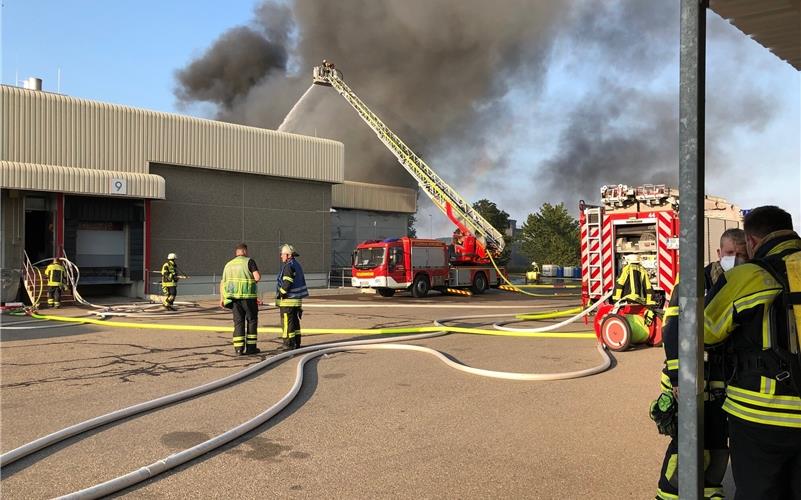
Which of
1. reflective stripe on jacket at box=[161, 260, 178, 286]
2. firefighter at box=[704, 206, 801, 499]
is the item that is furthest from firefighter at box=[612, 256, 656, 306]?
reflective stripe on jacket at box=[161, 260, 178, 286]

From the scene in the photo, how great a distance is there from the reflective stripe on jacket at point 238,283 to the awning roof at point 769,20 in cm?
613

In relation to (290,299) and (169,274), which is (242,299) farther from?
(169,274)

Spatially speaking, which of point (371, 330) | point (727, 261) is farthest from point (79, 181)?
point (727, 261)

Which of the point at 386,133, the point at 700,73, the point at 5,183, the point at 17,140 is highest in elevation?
the point at 386,133

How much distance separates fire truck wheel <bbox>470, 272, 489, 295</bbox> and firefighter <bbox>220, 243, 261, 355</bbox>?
15.7 metres

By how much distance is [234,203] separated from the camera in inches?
903

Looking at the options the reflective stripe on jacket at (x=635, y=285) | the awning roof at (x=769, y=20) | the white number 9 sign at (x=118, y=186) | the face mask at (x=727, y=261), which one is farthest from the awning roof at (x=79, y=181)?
the awning roof at (x=769, y=20)

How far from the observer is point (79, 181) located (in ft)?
60.3

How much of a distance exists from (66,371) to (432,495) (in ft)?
17.7

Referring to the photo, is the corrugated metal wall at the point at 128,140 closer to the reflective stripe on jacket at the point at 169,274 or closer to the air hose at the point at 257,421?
the reflective stripe on jacket at the point at 169,274

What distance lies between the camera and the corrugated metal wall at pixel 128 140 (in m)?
17.9

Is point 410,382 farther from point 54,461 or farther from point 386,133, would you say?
point 386,133

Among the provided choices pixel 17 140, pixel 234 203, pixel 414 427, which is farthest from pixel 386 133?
pixel 414 427

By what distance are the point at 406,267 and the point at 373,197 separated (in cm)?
1131
